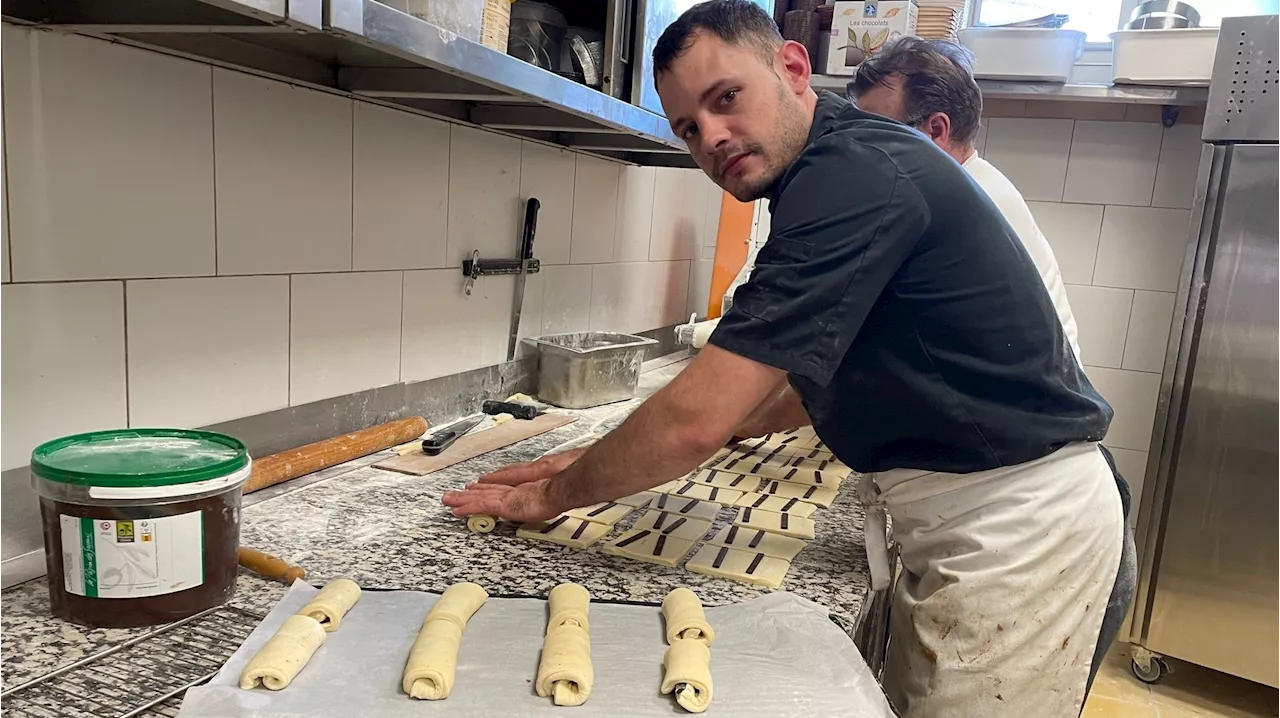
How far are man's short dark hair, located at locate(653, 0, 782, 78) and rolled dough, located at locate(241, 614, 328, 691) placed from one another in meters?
0.77

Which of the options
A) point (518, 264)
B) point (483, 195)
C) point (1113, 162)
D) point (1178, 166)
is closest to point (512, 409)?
point (518, 264)

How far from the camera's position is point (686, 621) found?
84 cm

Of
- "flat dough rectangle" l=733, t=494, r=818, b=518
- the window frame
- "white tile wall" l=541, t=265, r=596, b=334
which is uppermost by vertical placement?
the window frame

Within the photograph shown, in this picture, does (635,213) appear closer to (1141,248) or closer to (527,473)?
(527,473)

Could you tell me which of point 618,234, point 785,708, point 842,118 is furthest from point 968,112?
point 785,708

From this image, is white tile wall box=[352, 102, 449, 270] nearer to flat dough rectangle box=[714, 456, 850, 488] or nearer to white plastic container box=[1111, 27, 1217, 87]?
flat dough rectangle box=[714, 456, 850, 488]

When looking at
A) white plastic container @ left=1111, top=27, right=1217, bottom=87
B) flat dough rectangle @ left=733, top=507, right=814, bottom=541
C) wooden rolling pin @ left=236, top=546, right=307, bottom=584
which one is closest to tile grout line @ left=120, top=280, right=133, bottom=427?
wooden rolling pin @ left=236, top=546, right=307, bottom=584

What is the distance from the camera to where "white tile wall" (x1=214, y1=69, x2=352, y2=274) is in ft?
3.79

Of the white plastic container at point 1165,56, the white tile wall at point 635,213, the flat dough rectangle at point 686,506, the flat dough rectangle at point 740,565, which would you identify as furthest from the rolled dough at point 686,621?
the white plastic container at point 1165,56

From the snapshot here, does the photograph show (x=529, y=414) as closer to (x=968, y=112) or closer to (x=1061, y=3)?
(x=968, y=112)

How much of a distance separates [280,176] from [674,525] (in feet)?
2.55

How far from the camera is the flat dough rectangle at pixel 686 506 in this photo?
1.28 m

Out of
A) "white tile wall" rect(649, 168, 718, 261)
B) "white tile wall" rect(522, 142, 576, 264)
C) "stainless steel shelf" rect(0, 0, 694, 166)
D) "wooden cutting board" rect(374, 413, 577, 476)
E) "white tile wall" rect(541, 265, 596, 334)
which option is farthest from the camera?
"white tile wall" rect(649, 168, 718, 261)

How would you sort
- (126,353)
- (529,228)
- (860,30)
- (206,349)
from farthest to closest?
(860,30)
(529,228)
(206,349)
(126,353)
